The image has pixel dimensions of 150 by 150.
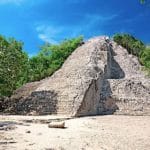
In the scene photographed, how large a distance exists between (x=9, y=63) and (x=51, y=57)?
71.1 ft

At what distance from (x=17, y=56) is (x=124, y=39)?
26.6 m

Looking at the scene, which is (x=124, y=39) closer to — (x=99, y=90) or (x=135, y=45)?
(x=135, y=45)

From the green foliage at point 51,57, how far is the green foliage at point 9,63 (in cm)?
1606

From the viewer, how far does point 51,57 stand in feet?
184

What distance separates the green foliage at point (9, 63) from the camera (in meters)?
34.3

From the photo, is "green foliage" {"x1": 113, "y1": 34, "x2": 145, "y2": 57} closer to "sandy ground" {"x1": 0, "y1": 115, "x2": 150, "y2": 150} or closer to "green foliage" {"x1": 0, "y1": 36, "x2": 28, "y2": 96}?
"green foliage" {"x1": 0, "y1": 36, "x2": 28, "y2": 96}

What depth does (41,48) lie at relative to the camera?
58625 millimetres

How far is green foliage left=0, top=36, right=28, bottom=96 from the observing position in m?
34.3

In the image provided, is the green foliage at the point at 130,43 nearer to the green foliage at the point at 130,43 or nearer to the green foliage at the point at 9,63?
the green foliage at the point at 130,43

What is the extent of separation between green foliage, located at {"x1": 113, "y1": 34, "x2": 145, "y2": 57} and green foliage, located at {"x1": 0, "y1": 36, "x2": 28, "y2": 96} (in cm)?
2347

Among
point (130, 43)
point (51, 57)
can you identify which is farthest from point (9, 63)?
point (130, 43)

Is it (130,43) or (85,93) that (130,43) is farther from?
(85,93)

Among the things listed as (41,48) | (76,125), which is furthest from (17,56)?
(41,48)

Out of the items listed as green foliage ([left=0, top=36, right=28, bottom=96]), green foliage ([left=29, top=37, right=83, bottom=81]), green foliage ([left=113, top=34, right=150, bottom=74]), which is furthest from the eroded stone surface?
green foliage ([left=113, top=34, right=150, bottom=74])
